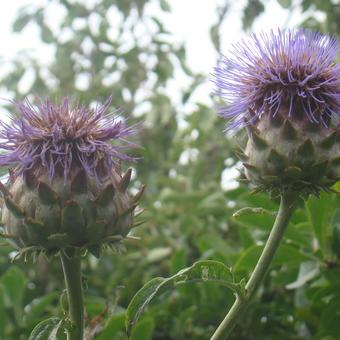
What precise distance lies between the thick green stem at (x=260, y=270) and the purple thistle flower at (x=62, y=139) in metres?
0.36

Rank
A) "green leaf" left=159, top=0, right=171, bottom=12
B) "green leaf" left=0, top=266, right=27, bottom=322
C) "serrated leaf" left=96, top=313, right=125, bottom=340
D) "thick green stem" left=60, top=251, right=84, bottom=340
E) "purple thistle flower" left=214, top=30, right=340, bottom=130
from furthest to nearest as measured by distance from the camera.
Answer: "green leaf" left=159, top=0, right=171, bottom=12, "green leaf" left=0, top=266, right=27, bottom=322, "serrated leaf" left=96, top=313, right=125, bottom=340, "purple thistle flower" left=214, top=30, right=340, bottom=130, "thick green stem" left=60, top=251, right=84, bottom=340

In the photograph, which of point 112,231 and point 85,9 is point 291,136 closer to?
point 112,231

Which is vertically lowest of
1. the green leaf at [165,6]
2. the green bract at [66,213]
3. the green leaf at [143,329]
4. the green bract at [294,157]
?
the green leaf at [143,329]

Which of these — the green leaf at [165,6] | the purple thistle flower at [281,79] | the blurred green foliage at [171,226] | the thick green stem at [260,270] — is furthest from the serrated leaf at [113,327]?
the green leaf at [165,6]

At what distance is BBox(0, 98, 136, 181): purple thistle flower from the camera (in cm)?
160

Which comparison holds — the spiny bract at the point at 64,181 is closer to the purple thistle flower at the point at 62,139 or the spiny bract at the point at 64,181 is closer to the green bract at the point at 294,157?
the purple thistle flower at the point at 62,139

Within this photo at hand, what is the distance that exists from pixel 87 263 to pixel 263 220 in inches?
63.3

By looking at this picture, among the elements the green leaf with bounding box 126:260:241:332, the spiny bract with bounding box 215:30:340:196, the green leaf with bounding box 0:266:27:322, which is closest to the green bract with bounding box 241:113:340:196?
the spiny bract with bounding box 215:30:340:196

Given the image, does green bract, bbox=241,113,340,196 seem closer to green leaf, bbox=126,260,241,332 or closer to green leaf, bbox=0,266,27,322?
green leaf, bbox=126,260,241,332

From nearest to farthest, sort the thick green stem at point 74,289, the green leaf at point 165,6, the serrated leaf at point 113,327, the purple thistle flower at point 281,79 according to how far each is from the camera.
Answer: the thick green stem at point 74,289
the purple thistle flower at point 281,79
the serrated leaf at point 113,327
the green leaf at point 165,6

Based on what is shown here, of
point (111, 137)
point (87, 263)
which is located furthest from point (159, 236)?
point (111, 137)

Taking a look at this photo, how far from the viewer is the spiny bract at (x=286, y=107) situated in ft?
5.24

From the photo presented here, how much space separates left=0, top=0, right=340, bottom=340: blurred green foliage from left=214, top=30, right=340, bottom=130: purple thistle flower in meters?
0.28

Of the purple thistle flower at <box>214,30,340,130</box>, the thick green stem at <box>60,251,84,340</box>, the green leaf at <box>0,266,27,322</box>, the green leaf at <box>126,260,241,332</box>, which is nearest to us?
the green leaf at <box>126,260,241,332</box>
